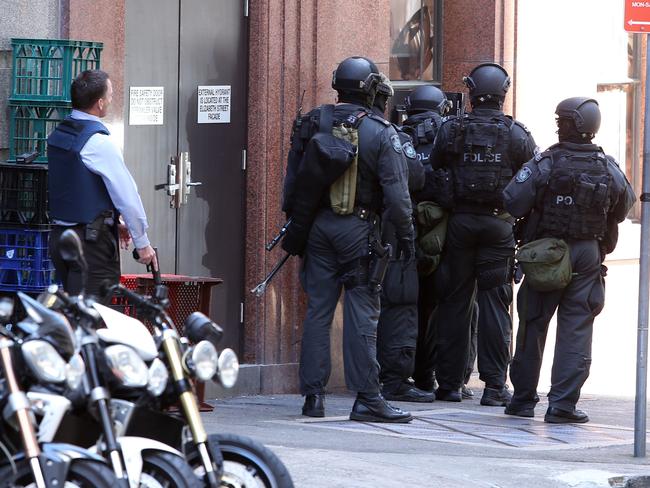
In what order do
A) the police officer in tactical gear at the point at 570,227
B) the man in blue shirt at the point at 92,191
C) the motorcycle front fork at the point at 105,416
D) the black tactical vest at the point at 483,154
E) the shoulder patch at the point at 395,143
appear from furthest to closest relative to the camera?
the black tactical vest at the point at 483,154 < the police officer in tactical gear at the point at 570,227 < the shoulder patch at the point at 395,143 < the man in blue shirt at the point at 92,191 < the motorcycle front fork at the point at 105,416

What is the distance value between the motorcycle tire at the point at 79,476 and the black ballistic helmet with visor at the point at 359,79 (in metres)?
4.77

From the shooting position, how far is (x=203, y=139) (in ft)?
34.1

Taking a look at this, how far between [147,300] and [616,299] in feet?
31.0

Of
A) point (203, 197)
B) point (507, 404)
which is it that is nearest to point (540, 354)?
point (507, 404)

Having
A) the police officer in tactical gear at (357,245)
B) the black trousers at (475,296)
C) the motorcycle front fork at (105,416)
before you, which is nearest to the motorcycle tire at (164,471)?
the motorcycle front fork at (105,416)

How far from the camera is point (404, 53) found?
12.6 m

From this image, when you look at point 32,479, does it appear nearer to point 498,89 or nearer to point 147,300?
point 147,300

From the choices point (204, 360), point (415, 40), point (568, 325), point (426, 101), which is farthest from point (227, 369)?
point (415, 40)

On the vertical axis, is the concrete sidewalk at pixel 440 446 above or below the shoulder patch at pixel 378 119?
below

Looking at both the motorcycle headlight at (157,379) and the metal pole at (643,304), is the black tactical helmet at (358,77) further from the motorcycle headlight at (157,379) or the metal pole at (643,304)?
the motorcycle headlight at (157,379)

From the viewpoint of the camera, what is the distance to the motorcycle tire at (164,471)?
473 centimetres

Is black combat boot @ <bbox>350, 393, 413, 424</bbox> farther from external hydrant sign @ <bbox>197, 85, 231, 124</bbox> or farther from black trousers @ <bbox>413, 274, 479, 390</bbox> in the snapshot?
external hydrant sign @ <bbox>197, 85, 231, 124</bbox>

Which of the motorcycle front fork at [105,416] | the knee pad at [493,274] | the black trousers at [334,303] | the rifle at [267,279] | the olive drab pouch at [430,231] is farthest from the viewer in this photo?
the olive drab pouch at [430,231]

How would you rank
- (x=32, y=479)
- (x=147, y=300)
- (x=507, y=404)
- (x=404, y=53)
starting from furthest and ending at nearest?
(x=404, y=53), (x=507, y=404), (x=147, y=300), (x=32, y=479)
